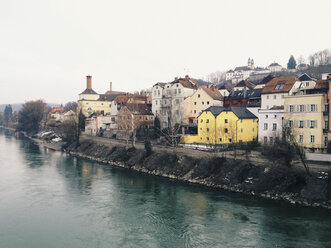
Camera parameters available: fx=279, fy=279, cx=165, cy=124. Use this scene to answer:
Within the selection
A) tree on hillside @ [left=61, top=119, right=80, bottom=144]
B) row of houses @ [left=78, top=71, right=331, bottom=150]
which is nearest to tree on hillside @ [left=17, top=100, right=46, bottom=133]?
row of houses @ [left=78, top=71, right=331, bottom=150]

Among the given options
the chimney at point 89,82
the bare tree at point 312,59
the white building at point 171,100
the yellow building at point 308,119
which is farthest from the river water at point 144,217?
the bare tree at point 312,59

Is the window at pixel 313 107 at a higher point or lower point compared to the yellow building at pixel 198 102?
lower

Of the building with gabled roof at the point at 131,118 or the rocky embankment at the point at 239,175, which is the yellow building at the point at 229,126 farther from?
the building with gabled roof at the point at 131,118

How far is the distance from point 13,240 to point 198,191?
12.2 m

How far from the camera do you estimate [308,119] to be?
23875 millimetres

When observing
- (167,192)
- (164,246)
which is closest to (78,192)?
(167,192)

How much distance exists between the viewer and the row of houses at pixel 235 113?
938 inches

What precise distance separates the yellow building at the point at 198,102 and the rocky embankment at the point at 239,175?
996 centimetres

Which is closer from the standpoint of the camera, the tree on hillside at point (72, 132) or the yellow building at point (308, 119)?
the yellow building at point (308, 119)

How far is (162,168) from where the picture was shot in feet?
87.1

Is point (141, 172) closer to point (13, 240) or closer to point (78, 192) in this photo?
point (78, 192)

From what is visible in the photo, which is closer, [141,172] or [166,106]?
[141,172]

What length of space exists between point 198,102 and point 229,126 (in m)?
9.29

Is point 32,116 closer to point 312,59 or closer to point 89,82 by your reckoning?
point 89,82
